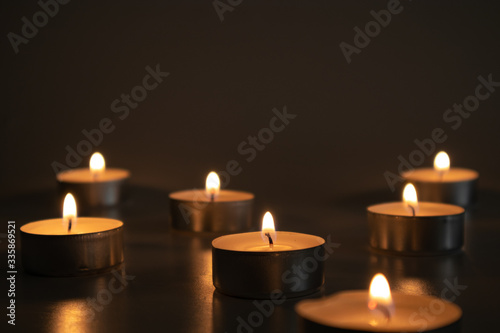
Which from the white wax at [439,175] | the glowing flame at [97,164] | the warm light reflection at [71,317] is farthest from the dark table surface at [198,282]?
the glowing flame at [97,164]

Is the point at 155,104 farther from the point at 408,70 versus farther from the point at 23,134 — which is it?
the point at 408,70

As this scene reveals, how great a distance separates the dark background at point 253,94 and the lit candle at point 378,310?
3.85 ft

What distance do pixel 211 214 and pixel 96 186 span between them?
0.52 m

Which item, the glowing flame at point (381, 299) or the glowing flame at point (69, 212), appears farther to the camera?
the glowing flame at point (69, 212)

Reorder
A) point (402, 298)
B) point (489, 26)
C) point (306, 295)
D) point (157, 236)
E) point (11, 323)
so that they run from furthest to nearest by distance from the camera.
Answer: point (489, 26) → point (157, 236) → point (306, 295) → point (11, 323) → point (402, 298)

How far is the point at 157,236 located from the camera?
6.26 ft

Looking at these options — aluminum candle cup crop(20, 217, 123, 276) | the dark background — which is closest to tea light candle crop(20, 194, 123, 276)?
aluminum candle cup crop(20, 217, 123, 276)

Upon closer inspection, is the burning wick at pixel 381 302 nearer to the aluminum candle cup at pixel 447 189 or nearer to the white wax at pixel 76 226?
the white wax at pixel 76 226

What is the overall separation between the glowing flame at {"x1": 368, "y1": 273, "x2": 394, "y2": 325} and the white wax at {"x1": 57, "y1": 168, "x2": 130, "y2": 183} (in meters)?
1.37

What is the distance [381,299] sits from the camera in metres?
1.05

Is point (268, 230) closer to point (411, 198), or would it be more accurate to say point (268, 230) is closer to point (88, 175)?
point (411, 198)

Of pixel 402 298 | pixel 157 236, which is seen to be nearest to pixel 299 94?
pixel 157 236

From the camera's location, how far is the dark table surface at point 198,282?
1.21 meters

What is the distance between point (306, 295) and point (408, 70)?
4.37 feet
